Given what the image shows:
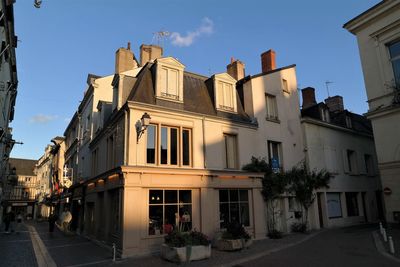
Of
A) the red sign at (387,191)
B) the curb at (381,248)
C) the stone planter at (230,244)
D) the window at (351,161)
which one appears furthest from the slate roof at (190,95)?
the window at (351,161)

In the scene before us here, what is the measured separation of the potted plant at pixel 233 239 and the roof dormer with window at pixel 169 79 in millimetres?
5998

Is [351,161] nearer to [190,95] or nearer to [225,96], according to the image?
[225,96]

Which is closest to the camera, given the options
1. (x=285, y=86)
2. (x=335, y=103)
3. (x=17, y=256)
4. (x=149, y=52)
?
(x=17, y=256)

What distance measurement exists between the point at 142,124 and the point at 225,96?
558 centimetres

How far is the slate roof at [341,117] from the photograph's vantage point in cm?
1944

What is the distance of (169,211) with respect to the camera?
39.5 ft

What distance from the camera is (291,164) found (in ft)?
55.3

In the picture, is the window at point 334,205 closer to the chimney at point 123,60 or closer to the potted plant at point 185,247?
the potted plant at point 185,247

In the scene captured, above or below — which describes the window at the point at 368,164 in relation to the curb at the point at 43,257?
above

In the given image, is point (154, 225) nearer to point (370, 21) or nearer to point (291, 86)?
point (291, 86)

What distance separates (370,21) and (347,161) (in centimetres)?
900

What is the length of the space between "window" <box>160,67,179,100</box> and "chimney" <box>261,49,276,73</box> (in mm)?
7776

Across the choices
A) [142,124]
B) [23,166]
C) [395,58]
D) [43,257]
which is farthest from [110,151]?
[23,166]

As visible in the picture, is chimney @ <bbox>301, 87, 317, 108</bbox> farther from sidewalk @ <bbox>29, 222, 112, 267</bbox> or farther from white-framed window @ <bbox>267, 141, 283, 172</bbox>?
sidewalk @ <bbox>29, 222, 112, 267</bbox>
